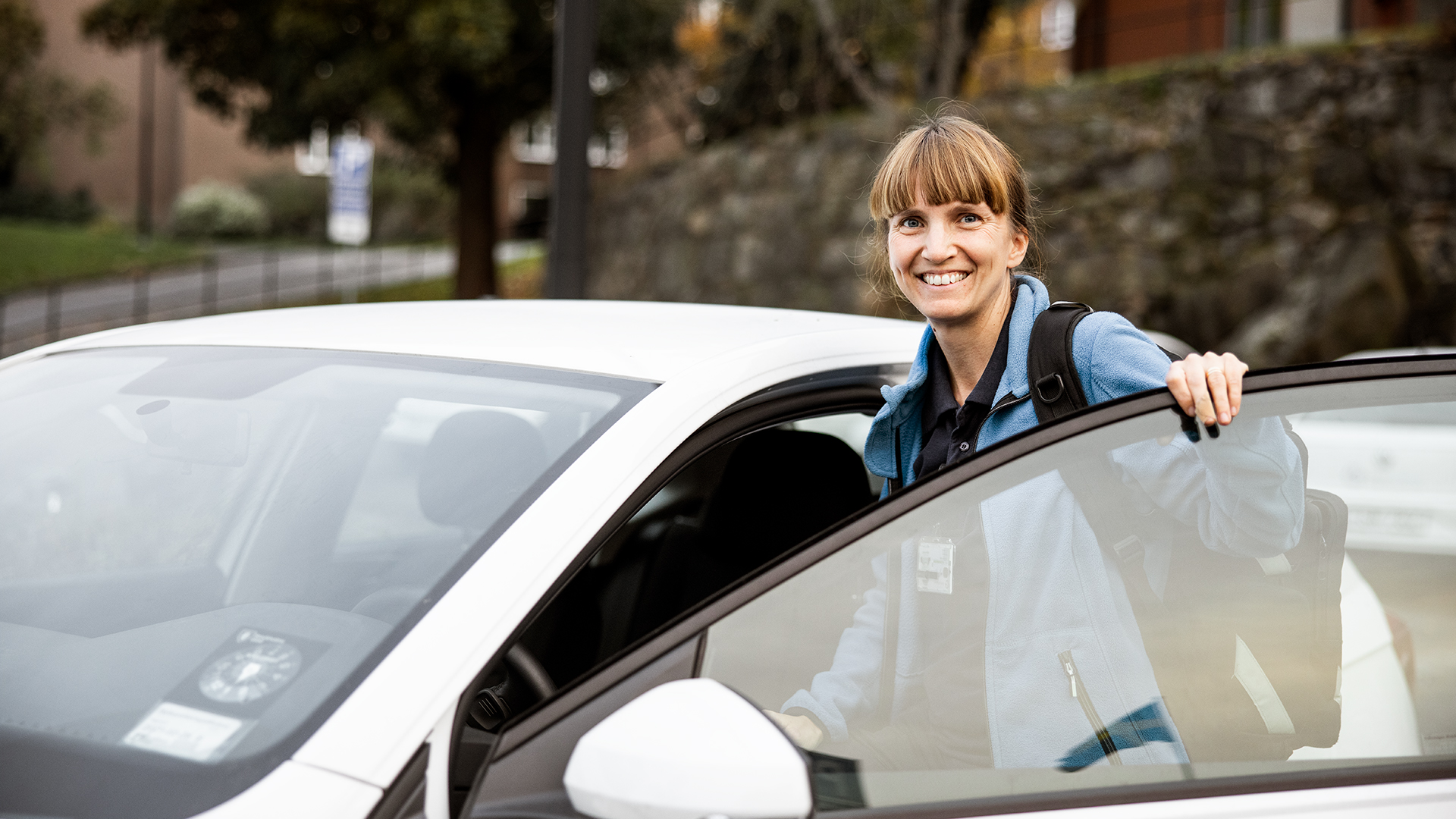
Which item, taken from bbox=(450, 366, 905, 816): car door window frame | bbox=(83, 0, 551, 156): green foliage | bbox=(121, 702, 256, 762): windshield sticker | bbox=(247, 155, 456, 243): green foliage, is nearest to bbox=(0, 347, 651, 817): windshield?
bbox=(121, 702, 256, 762): windshield sticker

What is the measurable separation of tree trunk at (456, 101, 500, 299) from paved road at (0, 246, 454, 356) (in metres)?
4.67

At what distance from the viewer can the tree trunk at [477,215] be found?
56.1 feet

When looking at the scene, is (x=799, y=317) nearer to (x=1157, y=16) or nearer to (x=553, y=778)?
(x=553, y=778)

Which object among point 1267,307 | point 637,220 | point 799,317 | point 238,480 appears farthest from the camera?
point 637,220

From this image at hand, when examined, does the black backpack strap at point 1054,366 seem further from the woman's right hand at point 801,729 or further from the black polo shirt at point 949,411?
the woman's right hand at point 801,729

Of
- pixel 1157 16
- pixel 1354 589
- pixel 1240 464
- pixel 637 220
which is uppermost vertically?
pixel 1157 16

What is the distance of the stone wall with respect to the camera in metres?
9.79

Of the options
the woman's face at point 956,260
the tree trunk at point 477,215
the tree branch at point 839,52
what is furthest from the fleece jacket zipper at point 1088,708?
the tree trunk at point 477,215

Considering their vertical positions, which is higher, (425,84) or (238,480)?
(425,84)

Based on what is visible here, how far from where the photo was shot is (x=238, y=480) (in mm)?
1946

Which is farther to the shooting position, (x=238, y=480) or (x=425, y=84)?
(x=425, y=84)

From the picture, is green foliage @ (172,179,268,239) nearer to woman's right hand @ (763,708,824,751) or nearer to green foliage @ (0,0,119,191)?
green foliage @ (0,0,119,191)

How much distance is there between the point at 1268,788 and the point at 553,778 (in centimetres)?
81

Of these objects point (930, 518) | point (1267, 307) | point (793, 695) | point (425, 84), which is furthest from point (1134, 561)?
point (425, 84)
